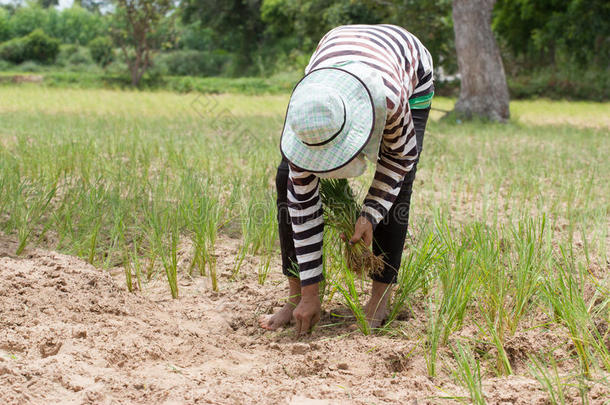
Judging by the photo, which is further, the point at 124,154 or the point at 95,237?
the point at 124,154

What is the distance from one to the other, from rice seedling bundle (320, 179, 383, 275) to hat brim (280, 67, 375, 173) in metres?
0.48

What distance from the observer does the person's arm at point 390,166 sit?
5.71ft

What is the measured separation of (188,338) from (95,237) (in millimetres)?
833

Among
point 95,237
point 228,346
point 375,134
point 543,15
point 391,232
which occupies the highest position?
point 543,15

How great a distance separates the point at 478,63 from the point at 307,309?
7507 millimetres

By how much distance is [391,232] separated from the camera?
2.05m

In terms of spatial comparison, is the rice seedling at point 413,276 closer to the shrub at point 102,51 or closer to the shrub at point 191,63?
the shrub at point 102,51

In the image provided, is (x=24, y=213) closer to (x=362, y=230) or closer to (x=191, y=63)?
(x=362, y=230)

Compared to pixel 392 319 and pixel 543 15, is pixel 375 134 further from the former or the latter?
pixel 543 15

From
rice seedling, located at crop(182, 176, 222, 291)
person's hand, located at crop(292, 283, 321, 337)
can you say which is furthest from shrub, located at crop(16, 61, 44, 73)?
person's hand, located at crop(292, 283, 321, 337)

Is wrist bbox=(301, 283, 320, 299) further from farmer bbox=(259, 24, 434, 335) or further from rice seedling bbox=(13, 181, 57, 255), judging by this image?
rice seedling bbox=(13, 181, 57, 255)

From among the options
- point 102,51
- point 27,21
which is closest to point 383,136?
point 102,51

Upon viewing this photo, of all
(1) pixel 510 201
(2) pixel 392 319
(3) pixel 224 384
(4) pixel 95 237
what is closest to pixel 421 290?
(2) pixel 392 319

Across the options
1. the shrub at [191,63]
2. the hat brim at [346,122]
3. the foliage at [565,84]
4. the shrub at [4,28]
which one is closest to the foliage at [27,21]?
the shrub at [4,28]
